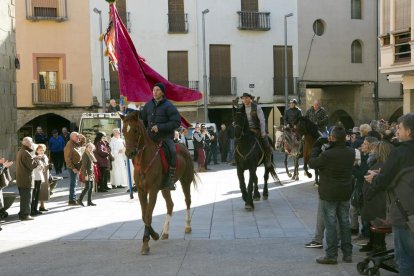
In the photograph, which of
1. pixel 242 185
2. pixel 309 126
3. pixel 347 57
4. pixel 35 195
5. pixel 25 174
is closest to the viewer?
pixel 25 174

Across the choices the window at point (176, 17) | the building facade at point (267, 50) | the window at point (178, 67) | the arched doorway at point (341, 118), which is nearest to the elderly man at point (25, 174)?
the building facade at point (267, 50)

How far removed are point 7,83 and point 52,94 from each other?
13.0m

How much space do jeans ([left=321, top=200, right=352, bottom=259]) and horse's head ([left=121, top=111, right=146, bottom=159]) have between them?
270cm

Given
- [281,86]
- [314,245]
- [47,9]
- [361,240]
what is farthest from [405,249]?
[281,86]

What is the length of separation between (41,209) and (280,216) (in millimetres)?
5150

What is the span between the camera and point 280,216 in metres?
11.2

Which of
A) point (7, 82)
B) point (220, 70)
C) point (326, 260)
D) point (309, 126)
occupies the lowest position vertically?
point (326, 260)

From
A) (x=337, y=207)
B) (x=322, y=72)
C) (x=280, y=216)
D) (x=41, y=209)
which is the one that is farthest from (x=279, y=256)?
(x=322, y=72)

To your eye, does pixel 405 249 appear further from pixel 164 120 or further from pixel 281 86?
pixel 281 86

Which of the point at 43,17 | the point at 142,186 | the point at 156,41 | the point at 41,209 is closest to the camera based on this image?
the point at 142,186

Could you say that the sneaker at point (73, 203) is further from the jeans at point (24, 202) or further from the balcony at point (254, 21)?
the balcony at point (254, 21)

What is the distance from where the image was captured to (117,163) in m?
17.3

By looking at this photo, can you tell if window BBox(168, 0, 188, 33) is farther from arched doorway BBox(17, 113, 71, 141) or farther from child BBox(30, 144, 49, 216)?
child BBox(30, 144, 49, 216)

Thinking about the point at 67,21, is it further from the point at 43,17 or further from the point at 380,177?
the point at 380,177
